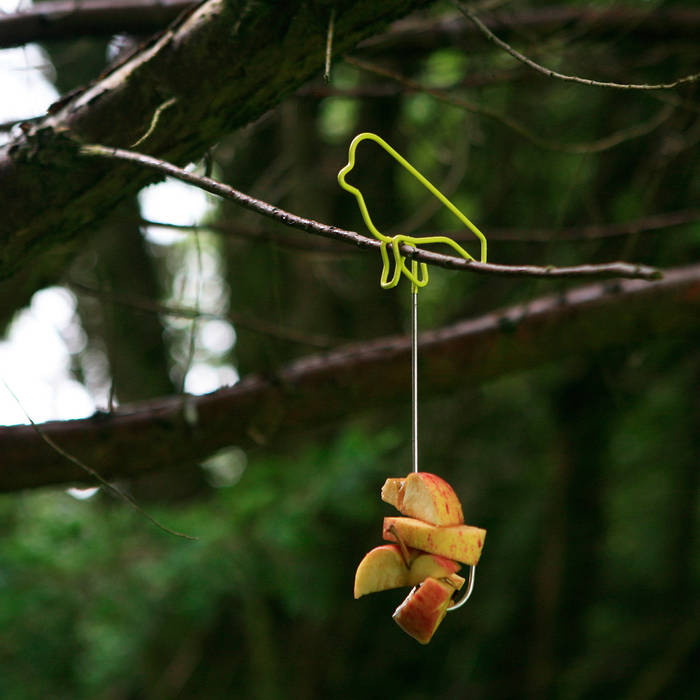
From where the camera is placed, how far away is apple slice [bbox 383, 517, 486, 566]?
2.49ft

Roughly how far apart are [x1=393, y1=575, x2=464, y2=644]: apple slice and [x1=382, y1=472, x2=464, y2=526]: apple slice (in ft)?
0.21

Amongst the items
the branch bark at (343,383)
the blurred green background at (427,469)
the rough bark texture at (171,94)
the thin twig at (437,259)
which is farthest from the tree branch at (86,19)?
the thin twig at (437,259)

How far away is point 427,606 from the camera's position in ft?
2.48

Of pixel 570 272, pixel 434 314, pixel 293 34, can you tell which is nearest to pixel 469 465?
pixel 434 314

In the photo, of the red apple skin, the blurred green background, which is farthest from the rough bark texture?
the blurred green background

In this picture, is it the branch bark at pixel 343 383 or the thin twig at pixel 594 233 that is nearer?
the branch bark at pixel 343 383

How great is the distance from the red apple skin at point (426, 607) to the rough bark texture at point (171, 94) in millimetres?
704

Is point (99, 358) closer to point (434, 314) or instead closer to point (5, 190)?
point (434, 314)

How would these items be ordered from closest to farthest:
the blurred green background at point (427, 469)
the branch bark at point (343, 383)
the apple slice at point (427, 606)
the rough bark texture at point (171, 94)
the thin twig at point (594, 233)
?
the apple slice at point (427, 606) < the rough bark texture at point (171, 94) < the branch bark at point (343, 383) < the thin twig at point (594, 233) < the blurred green background at point (427, 469)

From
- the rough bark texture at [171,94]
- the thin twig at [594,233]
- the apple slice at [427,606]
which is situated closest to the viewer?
the apple slice at [427,606]

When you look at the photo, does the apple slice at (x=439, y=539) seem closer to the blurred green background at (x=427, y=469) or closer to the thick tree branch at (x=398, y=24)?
the thick tree branch at (x=398, y=24)

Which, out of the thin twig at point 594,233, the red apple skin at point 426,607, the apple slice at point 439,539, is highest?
the thin twig at point 594,233

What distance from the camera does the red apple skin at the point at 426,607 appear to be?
0.76 metres

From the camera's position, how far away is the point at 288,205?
131 inches
